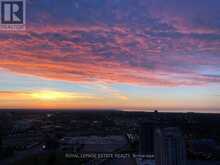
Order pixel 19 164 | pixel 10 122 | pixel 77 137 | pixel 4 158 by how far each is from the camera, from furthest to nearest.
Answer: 1. pixel 10 122
2. pixel 77 137
3. pixel 4 158
4. pixel 19 164

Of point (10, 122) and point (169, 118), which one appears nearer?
point (169, 118)

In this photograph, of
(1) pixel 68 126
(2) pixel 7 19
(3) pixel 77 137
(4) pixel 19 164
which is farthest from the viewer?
(1) pixel 68 126

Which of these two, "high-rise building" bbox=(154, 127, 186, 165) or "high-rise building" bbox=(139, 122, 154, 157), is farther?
"high-rise building" bbox=(139, 122, 154, 157)

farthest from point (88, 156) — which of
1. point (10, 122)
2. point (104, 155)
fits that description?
point (10, 122)

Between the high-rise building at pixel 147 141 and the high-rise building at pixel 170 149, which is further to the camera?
the high-rise building at pixel 147 141

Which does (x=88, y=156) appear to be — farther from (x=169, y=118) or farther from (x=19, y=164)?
(x=169, y=118)

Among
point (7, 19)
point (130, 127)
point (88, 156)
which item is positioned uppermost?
point (7, 19)

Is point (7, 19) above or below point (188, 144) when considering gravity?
above

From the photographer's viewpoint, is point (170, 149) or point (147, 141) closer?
point (170, 149)

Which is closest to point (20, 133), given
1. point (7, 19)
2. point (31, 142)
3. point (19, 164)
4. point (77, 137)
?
point (31, 142)
